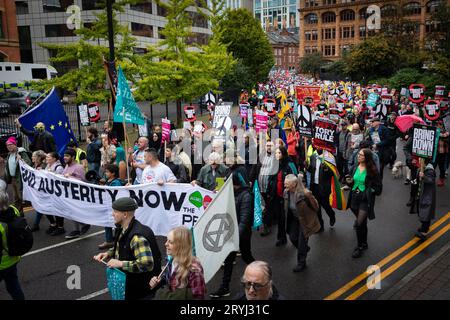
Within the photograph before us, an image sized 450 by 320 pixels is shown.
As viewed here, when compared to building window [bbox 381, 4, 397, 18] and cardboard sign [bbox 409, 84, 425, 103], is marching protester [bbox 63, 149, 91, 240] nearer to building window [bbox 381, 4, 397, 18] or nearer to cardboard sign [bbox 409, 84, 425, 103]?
cardboard sign [bbox 409, 84, 425, 103]

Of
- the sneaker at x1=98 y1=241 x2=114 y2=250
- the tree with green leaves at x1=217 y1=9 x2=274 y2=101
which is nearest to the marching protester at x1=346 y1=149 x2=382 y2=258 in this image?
the sneaker at x1=98 y1=241 x2=114 y2=250

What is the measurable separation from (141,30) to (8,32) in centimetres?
1450

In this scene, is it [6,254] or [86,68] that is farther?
[86,68]

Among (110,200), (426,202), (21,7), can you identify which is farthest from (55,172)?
(21,7)

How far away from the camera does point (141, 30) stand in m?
51.8

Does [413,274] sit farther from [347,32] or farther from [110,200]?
[347,32]

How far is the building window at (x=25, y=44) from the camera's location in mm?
53750

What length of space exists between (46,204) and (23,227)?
3248mm

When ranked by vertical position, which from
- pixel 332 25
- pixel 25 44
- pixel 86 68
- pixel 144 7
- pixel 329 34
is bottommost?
pixel 86 68

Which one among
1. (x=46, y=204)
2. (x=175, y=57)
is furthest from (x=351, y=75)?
(x=46, y=204)

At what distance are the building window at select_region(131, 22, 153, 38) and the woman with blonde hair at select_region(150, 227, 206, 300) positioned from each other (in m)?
49.1

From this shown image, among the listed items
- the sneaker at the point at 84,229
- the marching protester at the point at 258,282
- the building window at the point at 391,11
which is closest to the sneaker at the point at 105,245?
the sneaker at the point at 84,229

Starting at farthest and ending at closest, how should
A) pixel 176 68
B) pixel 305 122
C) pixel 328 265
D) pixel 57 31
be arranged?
1. pixel 57 31
2. pixel 176 68
3. pixel 305 122
4. pixel 328 265
